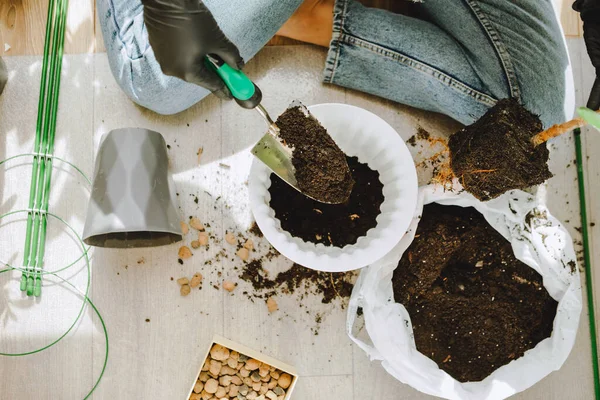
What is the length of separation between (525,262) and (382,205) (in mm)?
306

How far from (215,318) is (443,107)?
0.62 meters

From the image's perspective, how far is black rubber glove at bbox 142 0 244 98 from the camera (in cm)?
78

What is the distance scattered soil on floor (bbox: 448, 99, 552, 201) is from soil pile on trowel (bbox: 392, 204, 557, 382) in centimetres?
16

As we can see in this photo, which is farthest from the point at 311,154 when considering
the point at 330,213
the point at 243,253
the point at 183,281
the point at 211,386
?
the point at 211,386

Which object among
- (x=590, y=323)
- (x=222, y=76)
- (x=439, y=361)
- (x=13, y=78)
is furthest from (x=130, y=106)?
(x=590, y=323)

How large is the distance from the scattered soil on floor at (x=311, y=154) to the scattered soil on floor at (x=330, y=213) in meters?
0.11

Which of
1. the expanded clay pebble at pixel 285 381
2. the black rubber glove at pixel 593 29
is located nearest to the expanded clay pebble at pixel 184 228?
the expanded clay pebble at pixel 285 381

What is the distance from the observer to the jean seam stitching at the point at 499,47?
3.18 ft

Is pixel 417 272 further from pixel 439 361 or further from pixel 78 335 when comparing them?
pixel 78 335

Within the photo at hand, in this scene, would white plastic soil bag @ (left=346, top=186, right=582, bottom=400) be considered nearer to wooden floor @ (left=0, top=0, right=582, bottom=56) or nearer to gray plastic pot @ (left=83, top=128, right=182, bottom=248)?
gray plastic pot @ (left=83, top=128, right=182, bottom=248)

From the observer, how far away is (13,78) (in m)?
1.10

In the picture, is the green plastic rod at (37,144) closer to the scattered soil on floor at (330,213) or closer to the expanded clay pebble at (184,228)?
the expanded clay pebble at (184,228)

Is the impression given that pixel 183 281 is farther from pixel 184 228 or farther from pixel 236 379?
pixel 236 379

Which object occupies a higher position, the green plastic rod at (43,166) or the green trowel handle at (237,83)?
the green trowel handle at (237,83)
